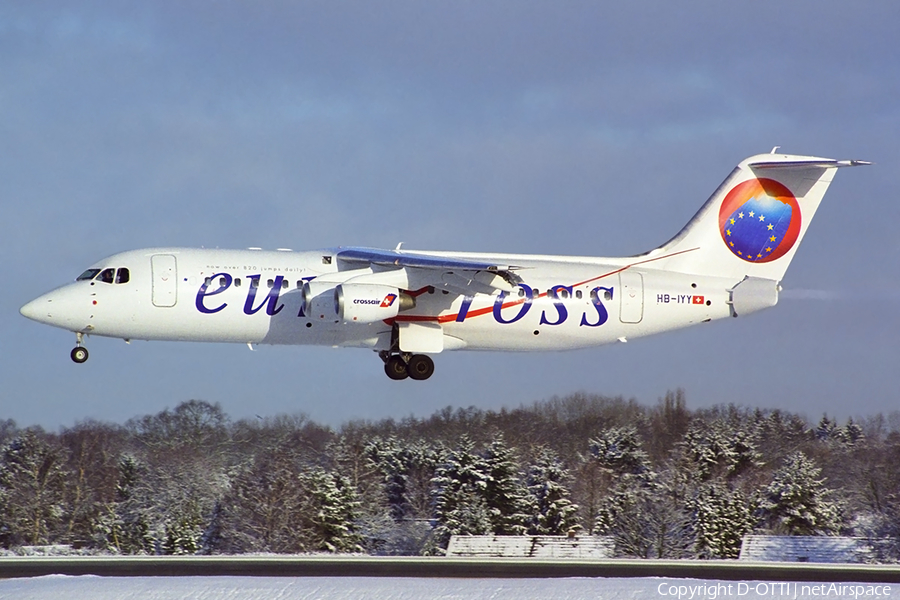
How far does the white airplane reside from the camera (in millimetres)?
20000

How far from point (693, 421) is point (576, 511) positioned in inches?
375

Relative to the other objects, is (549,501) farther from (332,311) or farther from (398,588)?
(398,588)

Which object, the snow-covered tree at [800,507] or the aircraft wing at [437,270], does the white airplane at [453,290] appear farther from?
the snow-covered tree at [800,507]

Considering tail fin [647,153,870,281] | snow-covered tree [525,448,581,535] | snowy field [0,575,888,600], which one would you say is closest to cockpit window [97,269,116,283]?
snowy field [0,575,888,600]

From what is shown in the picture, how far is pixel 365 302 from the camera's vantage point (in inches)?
786

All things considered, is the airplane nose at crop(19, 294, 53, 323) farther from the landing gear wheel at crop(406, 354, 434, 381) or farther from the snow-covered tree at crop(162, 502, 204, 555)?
the snow-covered tree at crop(162, 502, 204, 555)

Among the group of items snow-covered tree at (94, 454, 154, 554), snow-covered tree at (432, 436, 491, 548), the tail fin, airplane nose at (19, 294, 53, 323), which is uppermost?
the tail fin

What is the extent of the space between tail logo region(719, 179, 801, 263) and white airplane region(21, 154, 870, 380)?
19 mm

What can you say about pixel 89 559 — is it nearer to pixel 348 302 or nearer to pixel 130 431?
pixel 348 302

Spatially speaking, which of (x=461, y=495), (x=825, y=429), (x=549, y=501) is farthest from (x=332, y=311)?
(x=825, y=429)

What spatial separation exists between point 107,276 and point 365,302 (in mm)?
4369

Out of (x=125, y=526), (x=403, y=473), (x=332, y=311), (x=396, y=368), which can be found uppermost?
(x=332, y=311)

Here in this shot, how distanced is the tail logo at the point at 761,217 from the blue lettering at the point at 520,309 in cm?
442

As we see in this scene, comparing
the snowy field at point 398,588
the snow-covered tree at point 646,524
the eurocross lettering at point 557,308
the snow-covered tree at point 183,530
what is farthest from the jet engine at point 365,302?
the snow-covered tree at point 183,530
